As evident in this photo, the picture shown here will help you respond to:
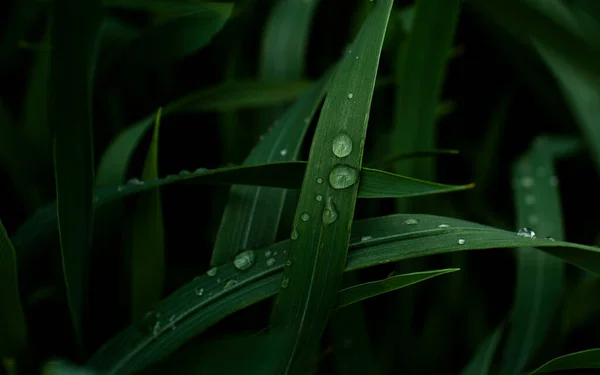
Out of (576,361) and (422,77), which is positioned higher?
(422,77)

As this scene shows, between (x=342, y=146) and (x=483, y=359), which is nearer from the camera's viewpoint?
(x=342, y=146)

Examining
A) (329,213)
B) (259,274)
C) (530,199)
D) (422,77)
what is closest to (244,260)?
(259,274)

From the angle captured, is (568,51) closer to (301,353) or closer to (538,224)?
(538,224)

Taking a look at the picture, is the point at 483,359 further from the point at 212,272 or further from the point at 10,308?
the point at 10,308

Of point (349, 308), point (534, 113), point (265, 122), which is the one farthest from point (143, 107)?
point (534, 113)

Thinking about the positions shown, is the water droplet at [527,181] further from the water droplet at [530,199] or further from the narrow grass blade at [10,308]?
the narrow grass blade at [10,308]

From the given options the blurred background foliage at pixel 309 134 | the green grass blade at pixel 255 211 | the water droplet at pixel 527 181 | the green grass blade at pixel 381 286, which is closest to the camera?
the green grass blade at pixel 381 286

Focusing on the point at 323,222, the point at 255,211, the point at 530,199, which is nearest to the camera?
the point at 323,222

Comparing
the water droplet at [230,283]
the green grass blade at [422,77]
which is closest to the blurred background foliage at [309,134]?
the green grass blade at [422,77]
